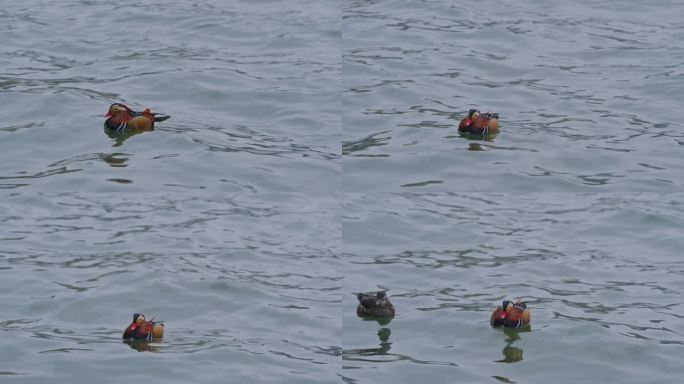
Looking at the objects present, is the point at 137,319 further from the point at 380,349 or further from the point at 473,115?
the point at 473,115

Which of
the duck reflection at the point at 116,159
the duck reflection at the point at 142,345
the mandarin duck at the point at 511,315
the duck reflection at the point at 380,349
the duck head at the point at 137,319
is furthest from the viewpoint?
the duck reflection at the point at 116,159

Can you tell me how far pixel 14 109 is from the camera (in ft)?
58.6

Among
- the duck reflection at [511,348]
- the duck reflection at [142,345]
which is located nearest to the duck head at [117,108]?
the duck reflection at [142,345]

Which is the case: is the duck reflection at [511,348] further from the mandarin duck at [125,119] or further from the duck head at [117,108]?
the duck head at [117,108]

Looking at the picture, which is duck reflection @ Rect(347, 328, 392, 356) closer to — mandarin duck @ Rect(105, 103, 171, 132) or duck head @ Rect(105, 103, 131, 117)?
mandarin duck @ Rect(105, 103, 171, 132)

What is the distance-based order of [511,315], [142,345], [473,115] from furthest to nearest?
[473,115]
[511,315]
[142,345]

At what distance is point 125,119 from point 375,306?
4974mm

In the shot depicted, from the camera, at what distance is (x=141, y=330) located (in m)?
12.9

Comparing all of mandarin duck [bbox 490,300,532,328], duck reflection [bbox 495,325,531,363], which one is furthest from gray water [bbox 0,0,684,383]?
mandarin duck [bbox 490,300,532,328]

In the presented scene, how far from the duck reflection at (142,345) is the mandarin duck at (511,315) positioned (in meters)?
3.11

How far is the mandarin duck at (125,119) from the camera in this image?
55.3ft

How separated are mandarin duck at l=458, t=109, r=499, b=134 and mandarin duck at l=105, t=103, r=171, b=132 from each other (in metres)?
3.73

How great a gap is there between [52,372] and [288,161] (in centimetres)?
482

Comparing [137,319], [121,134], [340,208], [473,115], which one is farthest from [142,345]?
[473,115]
